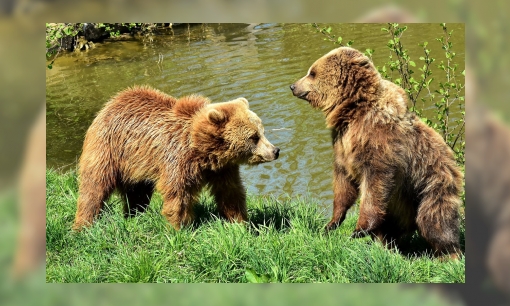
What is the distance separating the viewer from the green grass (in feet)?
16.0

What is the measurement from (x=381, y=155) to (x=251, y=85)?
87.3 inches

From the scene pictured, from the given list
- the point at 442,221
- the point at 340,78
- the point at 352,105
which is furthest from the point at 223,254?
the point at 442,221

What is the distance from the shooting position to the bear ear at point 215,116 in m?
5.29

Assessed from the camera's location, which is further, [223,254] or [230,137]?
[230,137]

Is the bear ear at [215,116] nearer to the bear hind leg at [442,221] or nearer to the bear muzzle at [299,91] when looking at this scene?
the bear muzzle at [299,91]

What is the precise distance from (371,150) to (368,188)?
1.02 ft

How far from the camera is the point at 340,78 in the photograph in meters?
5.31

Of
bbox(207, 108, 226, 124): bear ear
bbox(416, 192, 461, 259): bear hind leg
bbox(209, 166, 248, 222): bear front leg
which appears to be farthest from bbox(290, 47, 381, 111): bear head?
bbox(416, 192, 461, 259): bear hind leg

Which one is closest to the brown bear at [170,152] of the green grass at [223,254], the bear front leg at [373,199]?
the green grass at [223,254]

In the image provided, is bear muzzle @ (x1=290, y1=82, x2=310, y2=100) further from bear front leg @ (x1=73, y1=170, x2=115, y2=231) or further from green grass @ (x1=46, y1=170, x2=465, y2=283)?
bear front leg @ (x1=73, y1=170, x2=115, y2=231)

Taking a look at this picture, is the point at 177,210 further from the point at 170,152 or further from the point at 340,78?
the point at 340,78

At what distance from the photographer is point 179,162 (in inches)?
210

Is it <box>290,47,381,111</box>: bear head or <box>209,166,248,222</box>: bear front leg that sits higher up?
<box>290,47,381,111</box>: bear head
